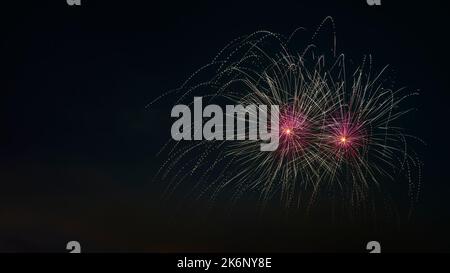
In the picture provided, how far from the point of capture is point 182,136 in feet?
57.3

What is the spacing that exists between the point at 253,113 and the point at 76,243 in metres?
5.75

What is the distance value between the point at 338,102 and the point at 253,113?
232 centimetres

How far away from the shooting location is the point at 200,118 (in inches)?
686
